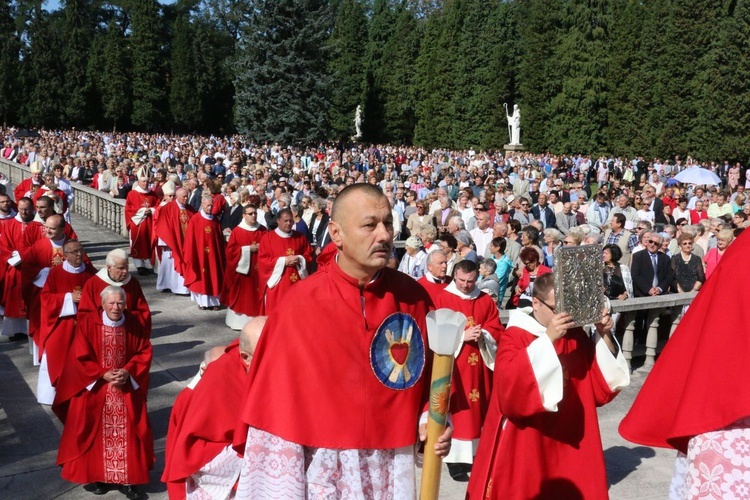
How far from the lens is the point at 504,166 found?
120 ft

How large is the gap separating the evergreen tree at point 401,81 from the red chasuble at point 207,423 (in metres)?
59.1

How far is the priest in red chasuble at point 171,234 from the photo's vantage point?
1474cm

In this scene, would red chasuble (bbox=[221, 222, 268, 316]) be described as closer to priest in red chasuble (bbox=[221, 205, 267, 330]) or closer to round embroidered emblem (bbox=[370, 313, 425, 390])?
priest in red chasuble (bbox=[221, 205, 267, 330])

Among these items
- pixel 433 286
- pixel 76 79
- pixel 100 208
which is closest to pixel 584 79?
pixel 100 208

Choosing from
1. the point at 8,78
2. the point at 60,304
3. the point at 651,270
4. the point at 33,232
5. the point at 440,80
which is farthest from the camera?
the point at 8,78

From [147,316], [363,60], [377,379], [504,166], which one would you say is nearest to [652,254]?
[147,316]

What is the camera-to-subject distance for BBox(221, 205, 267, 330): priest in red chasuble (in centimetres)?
1269

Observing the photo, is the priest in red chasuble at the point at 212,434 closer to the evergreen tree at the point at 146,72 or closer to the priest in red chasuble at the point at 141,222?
the priest in red chasuble at the point at 141,222

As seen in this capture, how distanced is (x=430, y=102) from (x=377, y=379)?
57.2m

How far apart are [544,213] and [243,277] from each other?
5741 millimetres

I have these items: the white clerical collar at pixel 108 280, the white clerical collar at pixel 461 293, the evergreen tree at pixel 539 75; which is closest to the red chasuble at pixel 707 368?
the white clerical collar at pixel 461 293

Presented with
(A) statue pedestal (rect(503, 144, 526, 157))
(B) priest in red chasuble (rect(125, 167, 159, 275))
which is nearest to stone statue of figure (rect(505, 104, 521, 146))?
(A) statue pedestal (rect(503, 144, 526, 157))

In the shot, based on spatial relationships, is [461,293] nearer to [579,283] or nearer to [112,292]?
[112,292]

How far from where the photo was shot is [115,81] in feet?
240
